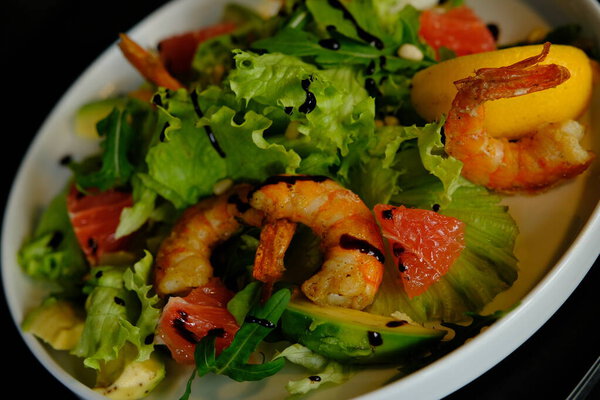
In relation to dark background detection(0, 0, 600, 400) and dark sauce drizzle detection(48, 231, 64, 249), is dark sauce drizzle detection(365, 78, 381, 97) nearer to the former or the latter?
dark sauce drizzle detection(48, 231, 64, 249)

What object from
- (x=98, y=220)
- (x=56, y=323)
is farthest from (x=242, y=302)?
(x=98, y=220)

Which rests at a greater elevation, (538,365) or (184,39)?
(184,39)

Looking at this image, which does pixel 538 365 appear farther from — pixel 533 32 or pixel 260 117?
pixel 533 32

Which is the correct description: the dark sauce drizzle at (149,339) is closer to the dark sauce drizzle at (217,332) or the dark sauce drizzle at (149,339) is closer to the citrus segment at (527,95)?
the dark sauce drizzle at (217,332)

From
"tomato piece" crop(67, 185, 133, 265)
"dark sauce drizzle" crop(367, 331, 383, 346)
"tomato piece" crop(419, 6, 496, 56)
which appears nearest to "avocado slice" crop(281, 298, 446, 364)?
"dark sauce drizzle" crop(367, 331, 383, 346)

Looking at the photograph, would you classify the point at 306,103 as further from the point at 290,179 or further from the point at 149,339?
the point at 149,339

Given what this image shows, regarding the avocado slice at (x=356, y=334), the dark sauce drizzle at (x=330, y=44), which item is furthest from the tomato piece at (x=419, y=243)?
the dark sauce drizzle at (x=330, y=44)

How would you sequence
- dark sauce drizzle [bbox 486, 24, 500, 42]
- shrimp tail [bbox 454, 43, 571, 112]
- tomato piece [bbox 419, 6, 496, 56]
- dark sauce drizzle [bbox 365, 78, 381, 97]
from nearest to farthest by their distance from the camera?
shrimp tail [bbox 454, 43, 571, 112] → dark sauce drizzle [bbox 365, 78, 381, 97] → tomato piece [bbox 419, 6, 496, 56] → dark sauce drizzle [bbox 486, 24, 500, 42]

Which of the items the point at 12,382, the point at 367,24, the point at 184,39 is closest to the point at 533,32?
the point at 367,24
